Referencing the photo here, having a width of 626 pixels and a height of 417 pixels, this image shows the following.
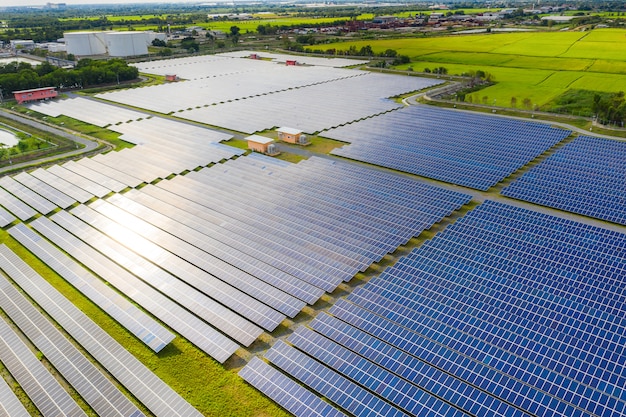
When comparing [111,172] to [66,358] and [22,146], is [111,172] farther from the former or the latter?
[66,358]

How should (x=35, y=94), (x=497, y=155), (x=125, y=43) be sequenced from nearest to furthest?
(x=497, y=155) < (x=35, y=94) < (x=125, y=43)

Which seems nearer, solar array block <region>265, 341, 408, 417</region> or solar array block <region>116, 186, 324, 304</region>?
solar array block <region>265, 341, 408, 417</region>

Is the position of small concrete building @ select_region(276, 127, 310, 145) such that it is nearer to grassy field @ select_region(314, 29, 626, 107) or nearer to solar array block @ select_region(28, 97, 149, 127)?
solar array block @ select_region(28, 97, 149, 127)

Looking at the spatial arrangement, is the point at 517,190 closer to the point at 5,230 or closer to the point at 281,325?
the point at 281,325

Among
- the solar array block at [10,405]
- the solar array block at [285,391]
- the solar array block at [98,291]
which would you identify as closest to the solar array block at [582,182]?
the solar array block at [285,391]

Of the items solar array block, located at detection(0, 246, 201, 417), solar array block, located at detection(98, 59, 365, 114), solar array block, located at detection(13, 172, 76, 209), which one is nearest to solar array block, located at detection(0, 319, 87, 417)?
solar array block, located at detection(0, 246, 201, 417)

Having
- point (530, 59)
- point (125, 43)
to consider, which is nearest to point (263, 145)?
point (530, 59)

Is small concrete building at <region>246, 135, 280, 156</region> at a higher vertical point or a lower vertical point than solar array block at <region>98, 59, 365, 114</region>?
lower

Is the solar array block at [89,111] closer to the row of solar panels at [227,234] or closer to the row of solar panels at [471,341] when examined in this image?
the row of solar panels at [227,234]
